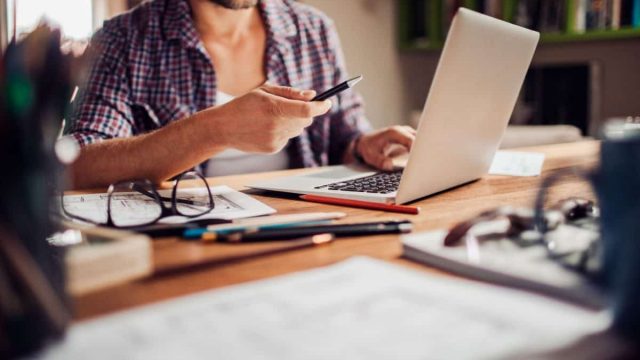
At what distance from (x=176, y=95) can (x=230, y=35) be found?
0.27 metres

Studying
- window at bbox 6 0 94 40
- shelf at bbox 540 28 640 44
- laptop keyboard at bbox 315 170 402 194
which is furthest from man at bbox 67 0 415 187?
shelf at bbox 540 28 640 44

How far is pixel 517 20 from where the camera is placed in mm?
2930

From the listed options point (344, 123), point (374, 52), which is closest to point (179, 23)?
point (344, 123)

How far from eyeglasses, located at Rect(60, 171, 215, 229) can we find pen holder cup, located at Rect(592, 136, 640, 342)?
50 centimetres

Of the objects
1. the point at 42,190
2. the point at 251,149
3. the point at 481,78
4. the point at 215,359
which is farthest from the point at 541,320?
the point at 251,149

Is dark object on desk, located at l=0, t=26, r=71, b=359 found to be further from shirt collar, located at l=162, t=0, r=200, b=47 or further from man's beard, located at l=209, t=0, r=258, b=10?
man's beard, located at l=209, t=0, r=258, b=10

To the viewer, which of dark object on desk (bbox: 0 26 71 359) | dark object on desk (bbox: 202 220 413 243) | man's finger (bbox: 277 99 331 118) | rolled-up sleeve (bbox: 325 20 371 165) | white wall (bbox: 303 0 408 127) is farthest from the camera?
white wall (bbox: 303 0 408 127)

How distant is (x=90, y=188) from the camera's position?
1096mm

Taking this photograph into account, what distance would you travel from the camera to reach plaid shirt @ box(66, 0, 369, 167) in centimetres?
152

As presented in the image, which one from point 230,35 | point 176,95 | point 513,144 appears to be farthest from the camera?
point 513,144

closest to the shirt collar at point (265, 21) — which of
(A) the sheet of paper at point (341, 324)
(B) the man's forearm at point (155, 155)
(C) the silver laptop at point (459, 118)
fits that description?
(B) the man's forearm at point (155, 155)

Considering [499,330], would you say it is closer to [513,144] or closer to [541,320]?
[541,320]

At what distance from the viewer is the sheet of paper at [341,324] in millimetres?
367

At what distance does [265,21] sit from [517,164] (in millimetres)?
852
